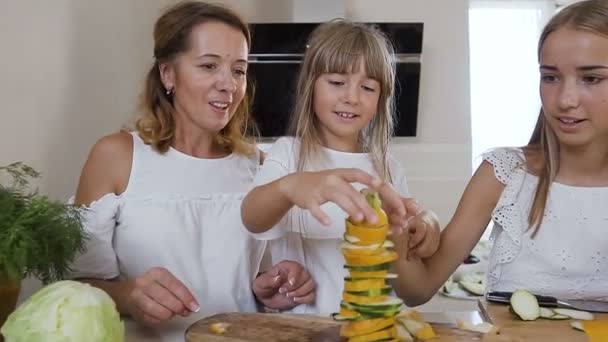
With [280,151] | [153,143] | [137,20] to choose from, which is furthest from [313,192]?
[137,20]

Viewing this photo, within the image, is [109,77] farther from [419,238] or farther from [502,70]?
[502,70]

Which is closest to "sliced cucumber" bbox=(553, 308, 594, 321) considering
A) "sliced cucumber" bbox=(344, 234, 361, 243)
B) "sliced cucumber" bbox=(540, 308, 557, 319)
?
"sliced cucumber" bbox=(540, 308, 557, 319)

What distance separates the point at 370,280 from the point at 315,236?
47 cm

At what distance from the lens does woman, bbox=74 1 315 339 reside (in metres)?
1.48

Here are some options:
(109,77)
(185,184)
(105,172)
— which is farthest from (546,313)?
(109,77)

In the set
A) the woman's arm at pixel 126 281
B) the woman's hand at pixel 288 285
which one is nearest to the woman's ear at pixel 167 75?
the woman's arm at pixel 126 281

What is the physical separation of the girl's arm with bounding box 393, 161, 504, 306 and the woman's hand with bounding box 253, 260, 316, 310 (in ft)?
0.61

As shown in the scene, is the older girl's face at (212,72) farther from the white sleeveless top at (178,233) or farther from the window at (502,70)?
the window at (502,70)

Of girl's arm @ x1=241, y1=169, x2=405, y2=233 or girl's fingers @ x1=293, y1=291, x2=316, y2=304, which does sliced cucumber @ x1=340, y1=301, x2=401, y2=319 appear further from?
girl's fingers @ x1=293, y1=291, x2=316, y2=304

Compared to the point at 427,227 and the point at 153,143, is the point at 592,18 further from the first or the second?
the point at 153,143

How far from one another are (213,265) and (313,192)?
1.95 ft

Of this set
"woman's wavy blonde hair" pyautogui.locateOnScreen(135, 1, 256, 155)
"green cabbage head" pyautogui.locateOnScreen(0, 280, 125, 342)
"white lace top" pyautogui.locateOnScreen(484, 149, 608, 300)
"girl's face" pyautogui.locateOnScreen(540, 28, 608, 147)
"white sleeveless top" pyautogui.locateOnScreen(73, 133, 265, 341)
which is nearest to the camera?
"green cabbage head" pyautogui.locateOnScreen(0, 280, 125, 342)

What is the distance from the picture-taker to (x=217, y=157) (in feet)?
5.47

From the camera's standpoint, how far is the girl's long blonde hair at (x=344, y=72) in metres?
1.40
